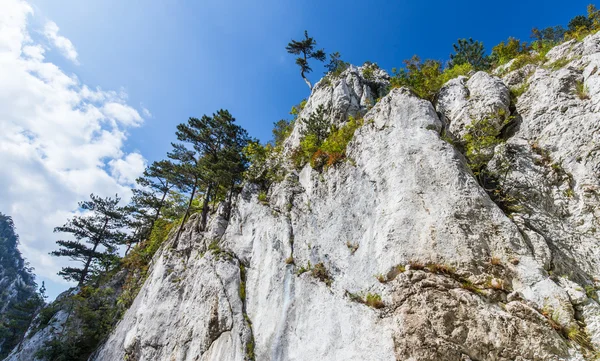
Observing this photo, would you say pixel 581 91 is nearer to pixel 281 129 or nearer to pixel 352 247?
pixel 352 247

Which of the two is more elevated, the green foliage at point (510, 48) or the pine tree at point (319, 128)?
the green foliage at point (510, 48)

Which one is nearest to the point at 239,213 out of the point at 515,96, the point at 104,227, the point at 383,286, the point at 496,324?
the point at 383,286

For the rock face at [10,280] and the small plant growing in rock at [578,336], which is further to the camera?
the rock face at [10,280]

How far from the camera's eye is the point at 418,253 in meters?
9.27

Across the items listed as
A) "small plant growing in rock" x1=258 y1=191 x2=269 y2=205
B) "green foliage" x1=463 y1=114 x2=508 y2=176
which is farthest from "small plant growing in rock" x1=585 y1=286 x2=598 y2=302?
"small plant growing in rock" x1=258 y1=191 x2=269 y2=205

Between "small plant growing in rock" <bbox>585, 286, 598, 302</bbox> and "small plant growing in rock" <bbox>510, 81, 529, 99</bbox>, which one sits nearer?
"small plant growing in rock" <bbox>585, 286, 598, 302</bbox>

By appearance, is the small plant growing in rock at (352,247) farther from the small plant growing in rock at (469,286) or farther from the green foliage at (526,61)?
the green foliage at (526,61)

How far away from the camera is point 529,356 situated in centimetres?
642

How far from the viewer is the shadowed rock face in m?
7.34

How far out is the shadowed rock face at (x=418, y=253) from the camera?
7.34 meters

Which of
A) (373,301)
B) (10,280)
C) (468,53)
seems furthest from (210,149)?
(10,280)

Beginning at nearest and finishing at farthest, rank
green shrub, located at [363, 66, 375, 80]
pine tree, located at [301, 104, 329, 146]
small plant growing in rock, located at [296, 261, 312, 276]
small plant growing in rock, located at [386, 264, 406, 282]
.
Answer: small plant growing in rock, located at [386, 264, 406, 282]
small plant growing in rock, located at [296, 261, 312, 276]
pine tree, located at [301, 104, 329, 146]
green shrub, located at [363, 66, 375, 80]

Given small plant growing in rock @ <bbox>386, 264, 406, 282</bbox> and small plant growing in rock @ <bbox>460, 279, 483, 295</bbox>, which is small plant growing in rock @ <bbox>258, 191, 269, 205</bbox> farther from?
small plant growing in rock @ <bbox>460, 279, 483, 295</bbox>

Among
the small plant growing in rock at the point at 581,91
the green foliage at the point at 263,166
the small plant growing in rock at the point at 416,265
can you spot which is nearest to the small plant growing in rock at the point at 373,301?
the small plant growing in rock at the point at 416,265
